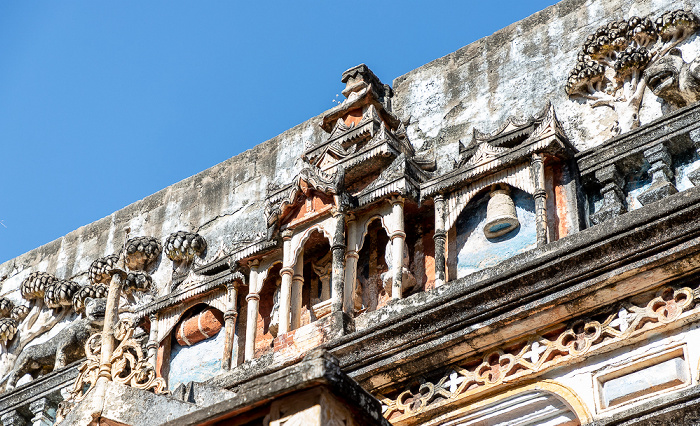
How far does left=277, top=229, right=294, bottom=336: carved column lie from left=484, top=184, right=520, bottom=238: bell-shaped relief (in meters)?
1.99

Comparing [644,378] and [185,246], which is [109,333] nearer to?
[644,378]

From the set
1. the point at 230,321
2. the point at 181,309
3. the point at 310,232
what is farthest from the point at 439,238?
the point at 181,309

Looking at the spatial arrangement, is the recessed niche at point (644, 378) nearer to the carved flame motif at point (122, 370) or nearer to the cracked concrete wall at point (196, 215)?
the carved flame motif at point (122, 370)

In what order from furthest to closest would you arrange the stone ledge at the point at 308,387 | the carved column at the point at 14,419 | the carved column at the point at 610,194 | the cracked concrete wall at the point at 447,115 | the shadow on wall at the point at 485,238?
the carved column at the point at 14,419
the cracked concrete wall at the point at 447,115
the shadow on wall at the point at 485,238
the carved column at the point at 610,194
the stone ledge at the point at 308,387

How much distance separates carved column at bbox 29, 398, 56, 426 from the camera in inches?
535

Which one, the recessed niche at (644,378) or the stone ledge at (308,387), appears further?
the recessed niche at (644,378)

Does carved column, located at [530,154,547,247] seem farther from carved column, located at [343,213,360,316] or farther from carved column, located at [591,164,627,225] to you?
carved column, located at [343,213,360,316]

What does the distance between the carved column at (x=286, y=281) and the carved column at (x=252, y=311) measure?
1.90 feet

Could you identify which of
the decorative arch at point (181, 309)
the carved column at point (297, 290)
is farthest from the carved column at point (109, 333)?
the decorative arch at point (181, 309)

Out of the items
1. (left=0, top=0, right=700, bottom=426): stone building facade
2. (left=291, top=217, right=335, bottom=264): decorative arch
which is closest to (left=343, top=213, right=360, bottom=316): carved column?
(left=0, top=0, right=700, bottom=426): stone building facade

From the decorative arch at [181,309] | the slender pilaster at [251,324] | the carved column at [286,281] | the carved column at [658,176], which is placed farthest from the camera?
the decorative arch at [181,309]

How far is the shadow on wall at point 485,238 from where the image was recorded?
1067 centimetres

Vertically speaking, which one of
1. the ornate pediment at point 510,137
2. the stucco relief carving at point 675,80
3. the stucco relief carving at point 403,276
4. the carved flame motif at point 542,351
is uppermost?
the stucco relief carving at point 675,80

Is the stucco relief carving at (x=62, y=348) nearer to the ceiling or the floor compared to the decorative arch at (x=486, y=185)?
nearer to the ceiling
